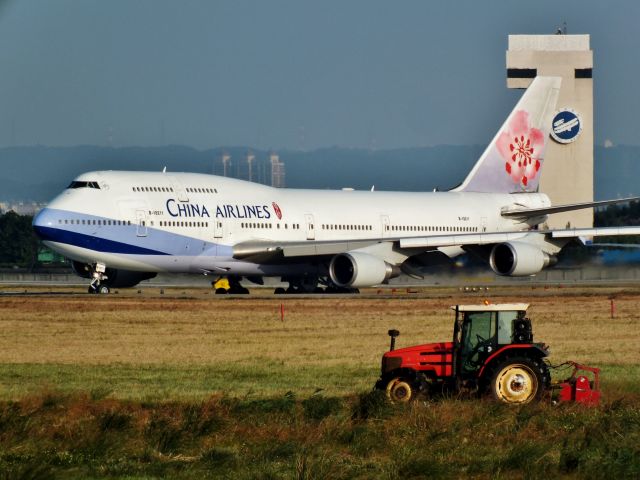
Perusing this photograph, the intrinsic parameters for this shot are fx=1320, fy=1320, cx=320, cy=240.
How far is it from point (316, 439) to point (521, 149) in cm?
4282

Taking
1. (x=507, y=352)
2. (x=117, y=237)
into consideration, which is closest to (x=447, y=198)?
(x=117, y=237)

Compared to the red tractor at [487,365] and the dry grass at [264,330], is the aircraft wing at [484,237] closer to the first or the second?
the dry grass at [264,330]

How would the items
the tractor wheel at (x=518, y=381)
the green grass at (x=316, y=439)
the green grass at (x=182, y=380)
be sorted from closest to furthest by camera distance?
the green grass at (x=316, y=439), the tractor wheel at (x=518, y=381), the green grass at (x=182, y=380)

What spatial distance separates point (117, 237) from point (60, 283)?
76.0 feet

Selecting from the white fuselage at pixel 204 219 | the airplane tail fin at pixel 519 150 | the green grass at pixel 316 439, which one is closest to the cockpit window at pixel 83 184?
the white fuselage at pixel 204 219

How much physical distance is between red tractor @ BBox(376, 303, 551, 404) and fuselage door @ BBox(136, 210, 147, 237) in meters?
27.2

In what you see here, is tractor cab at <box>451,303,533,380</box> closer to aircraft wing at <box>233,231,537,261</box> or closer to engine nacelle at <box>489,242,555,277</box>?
aircraft wing at <box>233,231,537,261</box>

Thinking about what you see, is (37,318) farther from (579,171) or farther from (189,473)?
(579,171)

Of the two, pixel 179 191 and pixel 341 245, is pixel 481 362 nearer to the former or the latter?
pixel 179 191

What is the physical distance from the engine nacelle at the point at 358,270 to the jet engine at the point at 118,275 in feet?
21.9

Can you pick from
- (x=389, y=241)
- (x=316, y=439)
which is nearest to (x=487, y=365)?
(x=316, y=439)

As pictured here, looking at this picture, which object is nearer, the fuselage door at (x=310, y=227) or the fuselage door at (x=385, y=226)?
the fuselage door at (x=310, y=227)

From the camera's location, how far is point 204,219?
154ft

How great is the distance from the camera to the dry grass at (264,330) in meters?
27.2
